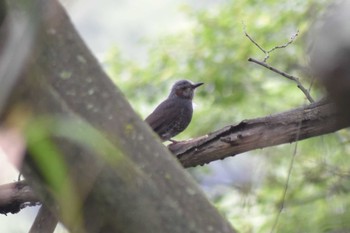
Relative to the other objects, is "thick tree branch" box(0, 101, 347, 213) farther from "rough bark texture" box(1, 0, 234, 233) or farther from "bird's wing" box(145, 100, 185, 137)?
"bird's wing" box(145, 100, 185, 137)

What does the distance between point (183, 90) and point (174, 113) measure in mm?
554

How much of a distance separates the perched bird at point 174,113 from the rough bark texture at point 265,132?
2350 mm

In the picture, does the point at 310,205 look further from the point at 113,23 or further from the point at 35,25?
the point at 113,23

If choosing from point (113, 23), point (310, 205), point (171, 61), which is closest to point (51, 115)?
point (310, 205)

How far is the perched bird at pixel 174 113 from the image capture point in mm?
5688

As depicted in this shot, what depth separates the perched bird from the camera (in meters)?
5.69

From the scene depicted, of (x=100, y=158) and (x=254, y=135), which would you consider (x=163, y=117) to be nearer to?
(x=254, y=135)

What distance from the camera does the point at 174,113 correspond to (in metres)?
5.92

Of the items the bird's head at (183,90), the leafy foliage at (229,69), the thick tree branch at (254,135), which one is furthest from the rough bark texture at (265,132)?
the leafy foliage at (229,69)

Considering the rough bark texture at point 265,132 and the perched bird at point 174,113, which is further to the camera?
the perched bird at point 174,113

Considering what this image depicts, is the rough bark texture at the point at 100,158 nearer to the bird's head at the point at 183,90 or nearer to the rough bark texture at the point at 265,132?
the rough bark texture at the point at 265,132

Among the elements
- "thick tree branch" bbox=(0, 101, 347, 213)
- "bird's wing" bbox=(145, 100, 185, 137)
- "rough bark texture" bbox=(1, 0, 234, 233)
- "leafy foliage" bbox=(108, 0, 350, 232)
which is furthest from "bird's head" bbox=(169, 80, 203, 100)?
"rough bark texture" bbox=(1, 0, 234, 233)

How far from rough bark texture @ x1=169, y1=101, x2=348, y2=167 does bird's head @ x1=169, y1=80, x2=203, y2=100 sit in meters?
3.16

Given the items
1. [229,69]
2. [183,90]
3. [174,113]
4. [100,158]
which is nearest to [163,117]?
[174,113]
